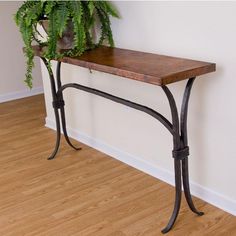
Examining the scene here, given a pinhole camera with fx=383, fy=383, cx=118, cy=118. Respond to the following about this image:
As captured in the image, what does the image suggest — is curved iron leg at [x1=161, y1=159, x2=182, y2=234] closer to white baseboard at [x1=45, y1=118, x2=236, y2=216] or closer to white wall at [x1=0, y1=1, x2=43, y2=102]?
white baseboard at [x1=45, y1=118, x2=236, y2=216]

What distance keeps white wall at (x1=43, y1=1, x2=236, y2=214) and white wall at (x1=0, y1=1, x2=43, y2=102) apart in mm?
1882

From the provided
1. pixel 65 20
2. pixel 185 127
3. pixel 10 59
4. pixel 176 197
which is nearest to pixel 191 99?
pixel 185 127

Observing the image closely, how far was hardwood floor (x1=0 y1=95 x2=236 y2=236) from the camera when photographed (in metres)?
2.02

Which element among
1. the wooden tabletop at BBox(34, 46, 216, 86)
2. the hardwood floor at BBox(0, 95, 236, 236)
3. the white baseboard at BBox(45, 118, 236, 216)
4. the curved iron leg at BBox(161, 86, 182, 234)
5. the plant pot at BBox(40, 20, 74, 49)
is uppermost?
the plant pot at BBox(40, 20, 74, 49)

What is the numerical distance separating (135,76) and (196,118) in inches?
21.6

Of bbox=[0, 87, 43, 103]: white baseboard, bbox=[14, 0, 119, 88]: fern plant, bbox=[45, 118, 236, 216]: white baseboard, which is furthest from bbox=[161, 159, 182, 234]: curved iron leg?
bbox=[0, 87, 43, 103]: white baseboard

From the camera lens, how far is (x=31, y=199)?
2.35 m

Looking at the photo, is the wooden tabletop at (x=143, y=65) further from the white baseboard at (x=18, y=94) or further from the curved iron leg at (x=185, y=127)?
the white baseboard at (x=18, y=94)

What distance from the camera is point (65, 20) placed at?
7.41ft

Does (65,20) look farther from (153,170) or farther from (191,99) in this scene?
(153,170)

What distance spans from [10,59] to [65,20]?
7.49ft

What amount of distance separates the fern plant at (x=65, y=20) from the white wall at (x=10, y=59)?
191cm

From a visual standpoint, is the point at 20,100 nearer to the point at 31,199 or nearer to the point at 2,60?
the point at 2,60

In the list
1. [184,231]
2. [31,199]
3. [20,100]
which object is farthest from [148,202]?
[20,100]
